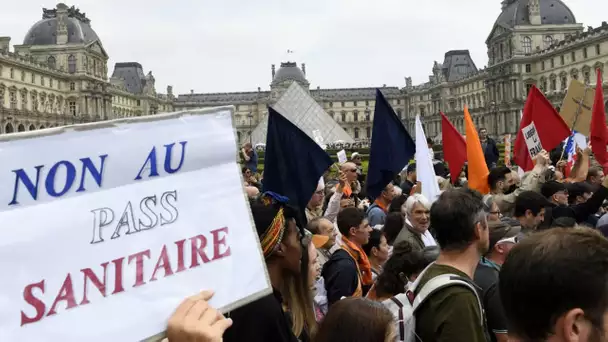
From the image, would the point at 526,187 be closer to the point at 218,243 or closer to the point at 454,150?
the point at 454,150

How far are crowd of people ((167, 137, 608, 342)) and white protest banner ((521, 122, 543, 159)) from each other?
2.16 metres

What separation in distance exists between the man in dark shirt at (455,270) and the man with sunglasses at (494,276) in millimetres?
185

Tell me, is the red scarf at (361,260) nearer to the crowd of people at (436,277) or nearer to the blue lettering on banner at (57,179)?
the crowd of people at (436,277)

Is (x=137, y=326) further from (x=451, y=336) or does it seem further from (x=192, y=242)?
(x=451, y=336)

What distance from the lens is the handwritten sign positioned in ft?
36.3

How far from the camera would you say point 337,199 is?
7086 millimetres

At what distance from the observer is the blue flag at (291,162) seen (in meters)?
5.27

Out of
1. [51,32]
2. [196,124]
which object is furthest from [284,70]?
[196,124]

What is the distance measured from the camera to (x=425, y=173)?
296 inches

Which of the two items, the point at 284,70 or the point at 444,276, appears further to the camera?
the point at 284,70

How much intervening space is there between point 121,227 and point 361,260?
3647 millimetres

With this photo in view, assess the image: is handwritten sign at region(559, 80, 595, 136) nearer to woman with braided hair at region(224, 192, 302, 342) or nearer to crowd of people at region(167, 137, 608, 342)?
crowd of people at region(167, 137, 608, 342)

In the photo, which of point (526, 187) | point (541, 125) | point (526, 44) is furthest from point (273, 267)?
point (526, 44)

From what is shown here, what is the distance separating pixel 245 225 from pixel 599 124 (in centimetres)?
958
